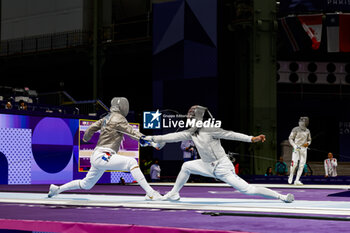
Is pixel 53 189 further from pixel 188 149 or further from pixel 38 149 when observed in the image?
pixel 188 149

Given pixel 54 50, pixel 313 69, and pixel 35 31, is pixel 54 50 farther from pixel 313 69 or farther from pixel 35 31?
pixel 313 69

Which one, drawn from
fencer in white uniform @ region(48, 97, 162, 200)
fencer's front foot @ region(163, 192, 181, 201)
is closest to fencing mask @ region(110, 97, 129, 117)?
fencer in white uniform @ region(48, 97, 162, 200)

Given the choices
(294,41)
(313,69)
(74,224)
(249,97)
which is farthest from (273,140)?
(74,224)

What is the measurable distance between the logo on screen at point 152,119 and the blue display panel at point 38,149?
19.0 feet

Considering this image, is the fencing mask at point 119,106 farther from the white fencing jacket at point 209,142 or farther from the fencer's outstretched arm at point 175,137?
the white fencing jacket at point 209,142

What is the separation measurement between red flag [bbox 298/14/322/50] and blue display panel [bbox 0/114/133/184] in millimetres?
10640

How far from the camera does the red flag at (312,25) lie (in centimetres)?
2230

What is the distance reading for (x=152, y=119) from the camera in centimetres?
2228

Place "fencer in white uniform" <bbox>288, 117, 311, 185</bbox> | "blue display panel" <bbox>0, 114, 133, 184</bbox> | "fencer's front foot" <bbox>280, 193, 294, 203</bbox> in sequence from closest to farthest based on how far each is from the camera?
1. "fencer's front foot" <bbox>280, 193, 294, 203</bbox>
2. "fencer in white uniform" <bbox>288, 117, 311, 185</bbox>
3. "blue display panel" <bbox>0, 114, 133, 184</bbox>

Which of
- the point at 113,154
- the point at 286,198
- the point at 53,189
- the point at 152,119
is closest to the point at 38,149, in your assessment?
the point at 53,189

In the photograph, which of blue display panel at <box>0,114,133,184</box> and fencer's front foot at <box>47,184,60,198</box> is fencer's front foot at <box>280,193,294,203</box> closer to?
fencer's front foot at <box>47,184,60,198</box>

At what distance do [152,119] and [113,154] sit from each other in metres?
14.3

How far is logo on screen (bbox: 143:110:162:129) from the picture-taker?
22156 millimetres

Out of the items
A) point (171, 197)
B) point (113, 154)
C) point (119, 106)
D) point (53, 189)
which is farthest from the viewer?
point (53, 189)
